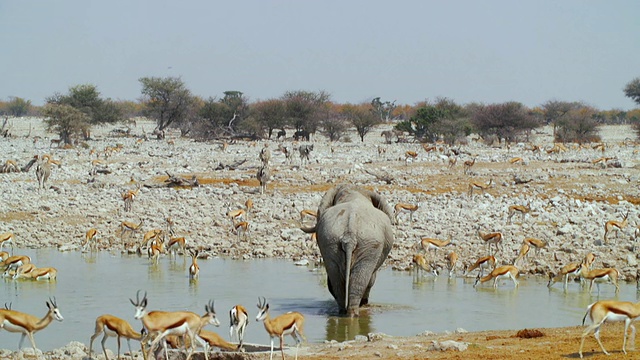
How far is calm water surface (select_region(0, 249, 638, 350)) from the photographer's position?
13164 mm

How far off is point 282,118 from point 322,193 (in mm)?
33532

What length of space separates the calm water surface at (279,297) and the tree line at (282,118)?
1285 inches

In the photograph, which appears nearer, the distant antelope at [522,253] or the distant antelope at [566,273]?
the distant antelope at [566,273]

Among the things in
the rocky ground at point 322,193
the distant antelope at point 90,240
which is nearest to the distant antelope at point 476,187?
the rocky ground at point 322,193

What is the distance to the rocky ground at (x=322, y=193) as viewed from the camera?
2070 cm

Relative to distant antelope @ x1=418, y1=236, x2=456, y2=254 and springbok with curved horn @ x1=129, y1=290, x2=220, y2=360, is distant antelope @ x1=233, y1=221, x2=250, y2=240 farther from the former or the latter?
springbok with curved horn @ x1=129, y1=290, x2=220, y2=360

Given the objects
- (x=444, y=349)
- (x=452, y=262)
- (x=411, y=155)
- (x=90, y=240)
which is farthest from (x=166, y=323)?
(x=411, y=155)

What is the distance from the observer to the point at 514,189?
2867cm

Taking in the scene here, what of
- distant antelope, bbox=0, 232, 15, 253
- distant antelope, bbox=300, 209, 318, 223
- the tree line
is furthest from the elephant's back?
the tree line

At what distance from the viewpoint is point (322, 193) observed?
27906 millimetres

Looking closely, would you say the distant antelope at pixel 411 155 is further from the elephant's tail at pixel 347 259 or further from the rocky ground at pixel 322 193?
the elephant's tail at pixel 347 259

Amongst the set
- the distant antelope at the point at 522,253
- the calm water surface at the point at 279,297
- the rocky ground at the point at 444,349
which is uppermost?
the distant antelope at the point at 522,253

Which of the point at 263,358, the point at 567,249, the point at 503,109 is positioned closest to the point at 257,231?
the point at 567,249

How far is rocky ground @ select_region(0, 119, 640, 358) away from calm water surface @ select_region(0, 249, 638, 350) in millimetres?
1684
